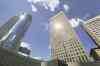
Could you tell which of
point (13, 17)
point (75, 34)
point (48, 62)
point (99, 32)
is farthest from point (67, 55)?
point (48, 62)

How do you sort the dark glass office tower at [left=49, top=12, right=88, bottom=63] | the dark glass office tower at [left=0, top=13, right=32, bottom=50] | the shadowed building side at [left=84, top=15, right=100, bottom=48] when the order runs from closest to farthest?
1. the shadowed building side at [left=84, top=15, right=100, bottom=48]
2. the dark glass office tower at [left=0, top=13, right=32, bottom=50]
3. the dark glass office tower at [left=49, top=12, right=88, bottom=63]

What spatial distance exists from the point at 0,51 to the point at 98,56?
7486cm

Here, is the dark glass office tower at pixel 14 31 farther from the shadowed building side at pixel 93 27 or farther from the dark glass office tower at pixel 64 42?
the shadowed building side at pixel 93 27

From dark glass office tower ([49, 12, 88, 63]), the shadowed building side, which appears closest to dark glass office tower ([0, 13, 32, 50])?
dark glass office tower ([49, 12, 88, 63])

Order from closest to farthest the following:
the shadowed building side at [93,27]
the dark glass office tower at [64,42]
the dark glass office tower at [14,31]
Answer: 1. the shadowed building side at [93,27]
2. the dark glass office tower at [14,31]
3. the dark glass office tower at [64,42]

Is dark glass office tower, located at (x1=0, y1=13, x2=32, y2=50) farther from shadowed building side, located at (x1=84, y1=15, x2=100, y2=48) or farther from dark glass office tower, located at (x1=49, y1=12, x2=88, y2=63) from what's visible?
shadowed building side, located at (x1=84, y1=15, x2=100, y2=48)

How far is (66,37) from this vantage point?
16788 cm

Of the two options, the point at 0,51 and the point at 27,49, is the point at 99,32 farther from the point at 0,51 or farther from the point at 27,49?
the point at 0,51

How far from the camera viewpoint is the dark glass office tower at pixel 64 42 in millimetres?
139125

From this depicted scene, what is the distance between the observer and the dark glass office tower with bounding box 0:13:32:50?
129075 millimetres

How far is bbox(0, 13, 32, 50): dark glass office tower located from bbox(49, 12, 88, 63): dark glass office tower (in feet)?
108

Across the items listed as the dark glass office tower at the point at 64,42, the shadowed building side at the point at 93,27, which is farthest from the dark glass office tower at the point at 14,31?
the shadowed building side at the point at 93,27

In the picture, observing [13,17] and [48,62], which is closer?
[48,62]

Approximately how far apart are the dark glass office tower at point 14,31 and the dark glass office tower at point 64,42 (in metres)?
32.8
